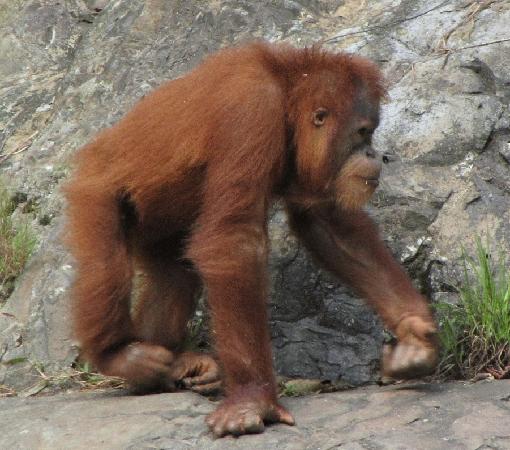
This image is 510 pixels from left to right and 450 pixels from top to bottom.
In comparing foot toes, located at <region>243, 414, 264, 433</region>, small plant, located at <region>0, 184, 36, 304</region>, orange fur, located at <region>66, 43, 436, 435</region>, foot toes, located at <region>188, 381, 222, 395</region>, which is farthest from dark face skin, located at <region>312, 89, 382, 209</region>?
small plant, located at <region>0, 184, 36, 304</region>

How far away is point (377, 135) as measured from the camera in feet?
20.8

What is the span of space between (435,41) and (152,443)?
382 cm

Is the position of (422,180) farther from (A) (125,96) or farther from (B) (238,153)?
(A) (125,96)

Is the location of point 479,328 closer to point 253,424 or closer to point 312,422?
point 312,422

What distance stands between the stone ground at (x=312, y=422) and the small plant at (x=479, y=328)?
23 cm

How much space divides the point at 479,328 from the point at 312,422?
1.20 m

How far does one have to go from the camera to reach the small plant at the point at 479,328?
513 centimetres

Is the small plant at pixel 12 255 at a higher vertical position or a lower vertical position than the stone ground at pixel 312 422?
higher

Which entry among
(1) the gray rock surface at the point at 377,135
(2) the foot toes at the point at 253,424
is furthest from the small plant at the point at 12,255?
(2) the foot toes at the point at 253,424

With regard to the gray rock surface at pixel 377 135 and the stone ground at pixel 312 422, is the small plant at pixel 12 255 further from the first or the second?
the stone ground at pixel 312 422

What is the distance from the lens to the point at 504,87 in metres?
6.31

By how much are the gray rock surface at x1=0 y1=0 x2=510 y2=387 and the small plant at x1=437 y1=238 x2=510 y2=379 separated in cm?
30

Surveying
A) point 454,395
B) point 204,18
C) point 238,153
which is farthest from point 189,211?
point 204,18

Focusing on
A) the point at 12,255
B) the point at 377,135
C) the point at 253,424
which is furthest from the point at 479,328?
the point at 12,255
